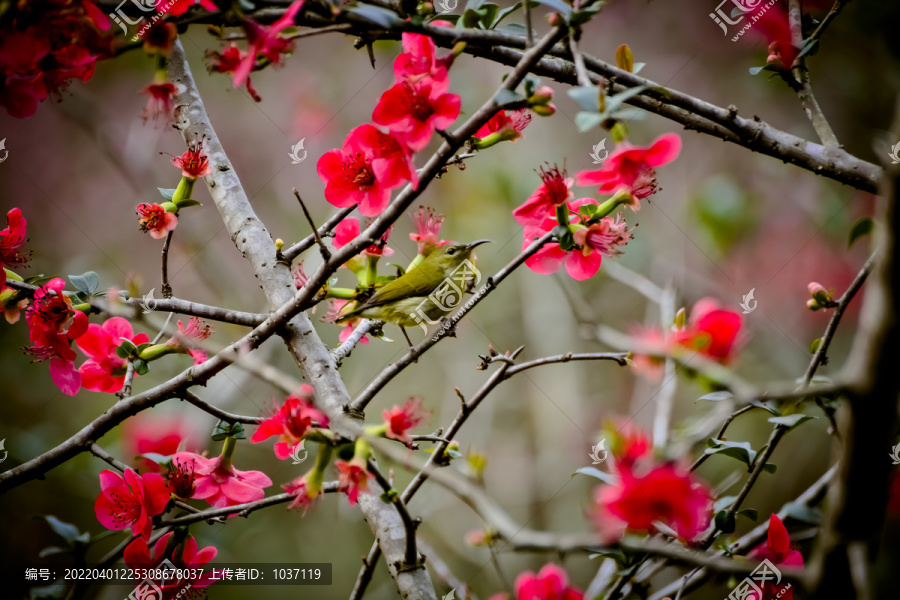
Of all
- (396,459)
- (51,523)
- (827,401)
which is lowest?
(51,523)

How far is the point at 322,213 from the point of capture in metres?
3.28

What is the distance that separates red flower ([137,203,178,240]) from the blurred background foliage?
128 cm

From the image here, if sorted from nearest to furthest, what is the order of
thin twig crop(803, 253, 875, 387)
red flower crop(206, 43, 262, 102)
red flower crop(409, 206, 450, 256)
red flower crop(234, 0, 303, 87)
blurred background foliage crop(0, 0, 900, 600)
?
red flower crop(234, 0, 303, 87) < red flower crop(206, 43, 262, 102) < thin twig crop(803, 253, 875, 387) < red flower crop(409, 206, 450, 256) < blurred background foliage crop(0, 0, 900, 600)

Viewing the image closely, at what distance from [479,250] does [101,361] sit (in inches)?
109

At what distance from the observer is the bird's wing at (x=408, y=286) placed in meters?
1.08

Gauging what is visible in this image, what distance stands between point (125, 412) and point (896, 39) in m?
1.83

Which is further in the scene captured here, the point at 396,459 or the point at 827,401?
the point at 827,401

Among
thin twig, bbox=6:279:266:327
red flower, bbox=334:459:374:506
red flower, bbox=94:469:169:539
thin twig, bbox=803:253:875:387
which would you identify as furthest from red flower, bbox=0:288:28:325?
thin twig, bbox=803:253:875:387

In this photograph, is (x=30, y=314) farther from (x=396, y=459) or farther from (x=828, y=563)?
(x=828, y=563)

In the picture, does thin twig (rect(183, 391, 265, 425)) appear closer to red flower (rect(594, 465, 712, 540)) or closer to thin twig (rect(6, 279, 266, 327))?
thin twig (rect(6, 279, 266, 327))

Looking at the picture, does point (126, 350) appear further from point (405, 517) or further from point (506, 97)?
point (506, 97)

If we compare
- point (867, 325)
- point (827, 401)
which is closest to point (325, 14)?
point (867, 325)

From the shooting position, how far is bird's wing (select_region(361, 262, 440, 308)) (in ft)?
3.54

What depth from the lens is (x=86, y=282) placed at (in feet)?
3.42
